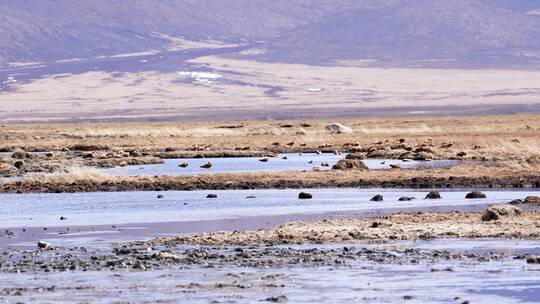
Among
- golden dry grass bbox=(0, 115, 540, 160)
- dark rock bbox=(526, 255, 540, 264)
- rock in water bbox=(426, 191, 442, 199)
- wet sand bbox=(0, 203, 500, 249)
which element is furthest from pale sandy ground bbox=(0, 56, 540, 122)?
dark rock bbox=(526, 255, 540, 264)

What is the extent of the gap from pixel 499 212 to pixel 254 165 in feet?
71.0

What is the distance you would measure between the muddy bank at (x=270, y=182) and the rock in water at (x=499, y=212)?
9539mm

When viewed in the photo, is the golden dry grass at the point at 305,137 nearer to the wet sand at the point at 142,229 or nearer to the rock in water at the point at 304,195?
the rock in water at the point at 304,195

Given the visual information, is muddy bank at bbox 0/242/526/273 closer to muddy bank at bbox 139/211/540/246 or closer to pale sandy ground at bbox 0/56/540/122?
muddy bank at bbox 139/211/540/246

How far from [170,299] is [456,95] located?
514 feet

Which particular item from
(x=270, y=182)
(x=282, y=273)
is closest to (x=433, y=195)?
(x=270, y=182)

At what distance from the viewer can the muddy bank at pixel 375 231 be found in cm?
2405

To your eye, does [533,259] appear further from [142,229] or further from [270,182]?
[270,182]

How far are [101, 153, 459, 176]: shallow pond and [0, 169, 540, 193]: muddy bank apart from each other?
4.05 metres

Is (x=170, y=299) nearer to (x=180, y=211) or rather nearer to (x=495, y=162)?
(x=180, y=211)

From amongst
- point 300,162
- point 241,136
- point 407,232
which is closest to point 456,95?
point 241,136

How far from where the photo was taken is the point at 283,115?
13212cm

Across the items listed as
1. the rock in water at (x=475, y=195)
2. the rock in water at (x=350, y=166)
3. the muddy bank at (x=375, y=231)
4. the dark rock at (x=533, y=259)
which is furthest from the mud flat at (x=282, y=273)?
the rock in water at (x=350, y=166)

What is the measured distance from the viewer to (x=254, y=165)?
47.3 meters
